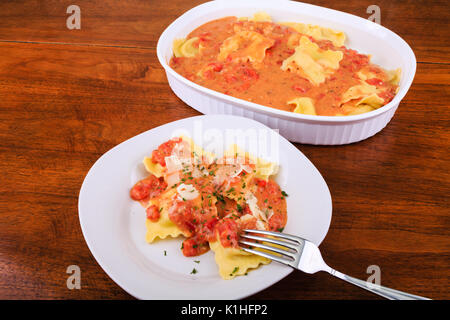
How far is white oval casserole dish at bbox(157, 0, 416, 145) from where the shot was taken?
119 inches

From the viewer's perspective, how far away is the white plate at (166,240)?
2.20 metres

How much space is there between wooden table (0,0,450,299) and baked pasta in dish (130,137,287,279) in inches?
13.0

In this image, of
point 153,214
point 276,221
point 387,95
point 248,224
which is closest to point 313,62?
point 387,95

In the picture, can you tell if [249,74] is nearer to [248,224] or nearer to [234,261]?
[248,224]

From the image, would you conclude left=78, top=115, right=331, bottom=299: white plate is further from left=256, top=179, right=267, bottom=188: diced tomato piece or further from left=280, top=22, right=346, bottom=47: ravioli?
left=280, top=22, right=346, bottom=47: ravioli

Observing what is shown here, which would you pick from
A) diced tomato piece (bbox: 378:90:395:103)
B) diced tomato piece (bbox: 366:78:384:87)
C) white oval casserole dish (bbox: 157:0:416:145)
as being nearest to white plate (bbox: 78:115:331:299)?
white oval casserole dish (bbox: 157:0:416:145)

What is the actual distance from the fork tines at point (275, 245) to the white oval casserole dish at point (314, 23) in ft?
3.22

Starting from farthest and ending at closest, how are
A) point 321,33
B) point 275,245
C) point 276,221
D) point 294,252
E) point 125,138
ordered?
point 321,33
point 125,138
point 276,221
point 275,245
point 294,252

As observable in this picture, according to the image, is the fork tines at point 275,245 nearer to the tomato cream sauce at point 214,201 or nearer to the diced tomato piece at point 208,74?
Result: the tomato cream sauce at point 214,201

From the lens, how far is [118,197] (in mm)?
2721

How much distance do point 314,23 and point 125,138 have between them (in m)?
2.20

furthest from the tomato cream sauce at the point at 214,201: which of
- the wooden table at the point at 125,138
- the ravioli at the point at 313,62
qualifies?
the ravioli at the point at 313,62

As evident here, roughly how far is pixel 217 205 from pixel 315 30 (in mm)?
2289

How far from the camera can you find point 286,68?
367cm
